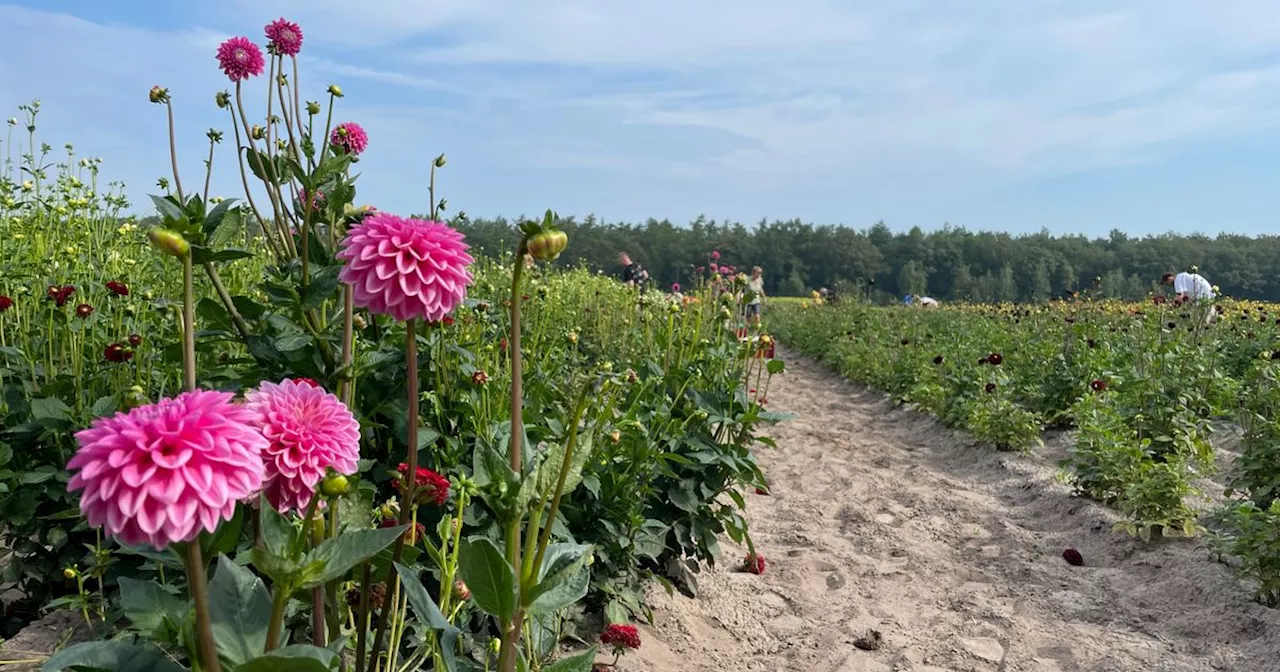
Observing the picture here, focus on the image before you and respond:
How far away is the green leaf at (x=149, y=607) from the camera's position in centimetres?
106

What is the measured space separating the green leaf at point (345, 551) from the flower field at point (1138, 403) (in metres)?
3.22

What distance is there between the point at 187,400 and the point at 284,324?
1.27m

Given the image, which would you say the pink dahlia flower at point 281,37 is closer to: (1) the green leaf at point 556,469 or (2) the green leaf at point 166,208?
(2) the green leaf at point 166,208

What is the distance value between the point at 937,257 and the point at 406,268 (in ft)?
161

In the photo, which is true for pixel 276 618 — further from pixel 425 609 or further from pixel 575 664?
pixel 575 664

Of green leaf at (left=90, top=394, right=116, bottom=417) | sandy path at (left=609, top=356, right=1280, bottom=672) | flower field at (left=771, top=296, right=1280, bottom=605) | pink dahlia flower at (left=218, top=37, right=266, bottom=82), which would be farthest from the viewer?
flower field at (left=771, top=296, right=1280, bottom=605)

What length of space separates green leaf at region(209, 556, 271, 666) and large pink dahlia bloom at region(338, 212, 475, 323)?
380 millimetres

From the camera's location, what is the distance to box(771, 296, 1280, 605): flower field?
369 centimetres

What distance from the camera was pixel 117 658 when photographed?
966 mm

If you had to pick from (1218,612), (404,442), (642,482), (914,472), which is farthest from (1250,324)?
(404,442)

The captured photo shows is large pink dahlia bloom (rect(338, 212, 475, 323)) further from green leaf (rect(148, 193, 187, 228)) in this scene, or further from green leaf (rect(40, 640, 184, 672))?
green leaf (rect(148, 193, 187, 228))

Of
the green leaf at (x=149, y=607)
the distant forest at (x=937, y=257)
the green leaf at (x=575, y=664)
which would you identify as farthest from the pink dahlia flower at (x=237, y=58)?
the distant forest at (x=937, y=257)

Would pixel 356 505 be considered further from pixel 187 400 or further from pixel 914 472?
pixel 914 472

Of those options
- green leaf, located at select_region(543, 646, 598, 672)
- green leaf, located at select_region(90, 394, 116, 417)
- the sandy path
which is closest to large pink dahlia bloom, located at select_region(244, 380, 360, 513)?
green leaf, located at select_region(543, 646, 598, 672)
